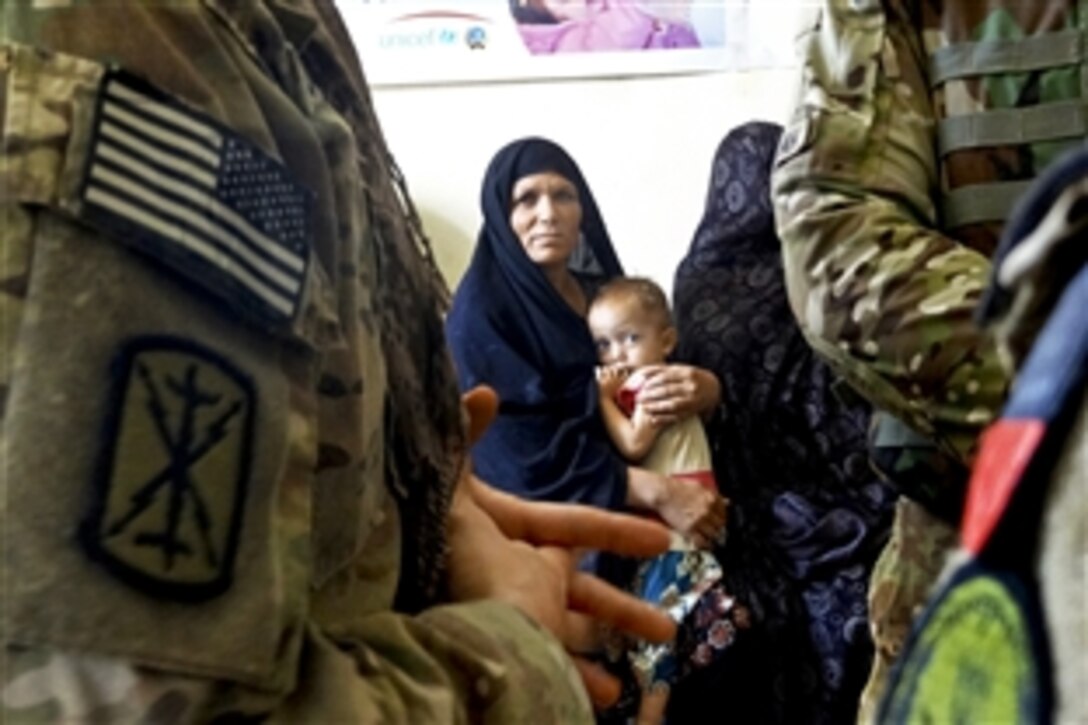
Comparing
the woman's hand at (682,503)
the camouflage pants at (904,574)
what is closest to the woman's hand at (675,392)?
the woman's hand at (682,503)

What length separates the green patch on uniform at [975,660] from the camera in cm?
24

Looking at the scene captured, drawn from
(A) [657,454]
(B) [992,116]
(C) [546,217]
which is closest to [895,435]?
(B) [992,116]

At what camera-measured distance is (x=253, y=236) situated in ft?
1.29

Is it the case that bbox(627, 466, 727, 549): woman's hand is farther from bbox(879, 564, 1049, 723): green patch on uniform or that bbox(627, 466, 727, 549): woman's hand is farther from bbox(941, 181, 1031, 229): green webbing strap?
bbox(879, 564, 1049, 723): green patch on uniform

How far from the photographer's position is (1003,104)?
0.85 meters

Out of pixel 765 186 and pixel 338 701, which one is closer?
pixel 338 701

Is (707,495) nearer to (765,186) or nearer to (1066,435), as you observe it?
(765,186)

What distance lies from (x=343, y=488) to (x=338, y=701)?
0.08 meters

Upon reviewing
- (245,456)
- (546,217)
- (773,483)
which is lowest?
(773,483)

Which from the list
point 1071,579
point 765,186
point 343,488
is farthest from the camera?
point 765,186

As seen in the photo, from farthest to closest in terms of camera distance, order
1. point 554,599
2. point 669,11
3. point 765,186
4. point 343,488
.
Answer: point 669,11 → point 765,186 → point 554,599 → point 343,488

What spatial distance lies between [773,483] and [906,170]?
3.92 feet

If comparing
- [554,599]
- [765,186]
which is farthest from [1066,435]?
[765,186]

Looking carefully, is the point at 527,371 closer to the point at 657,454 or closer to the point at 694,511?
the point at 657,454
